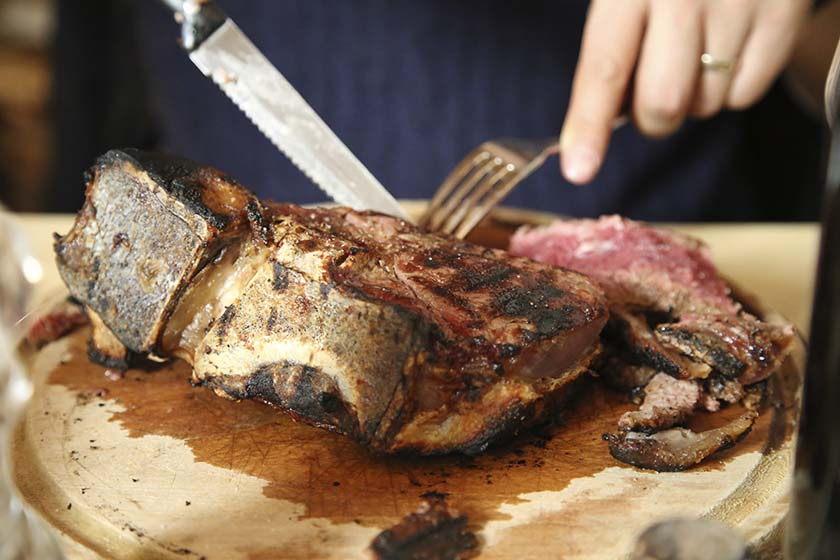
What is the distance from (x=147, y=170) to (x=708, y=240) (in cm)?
214

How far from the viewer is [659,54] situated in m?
2.57

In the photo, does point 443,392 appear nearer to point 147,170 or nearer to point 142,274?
point 142,274

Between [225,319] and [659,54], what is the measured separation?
5.19 feet

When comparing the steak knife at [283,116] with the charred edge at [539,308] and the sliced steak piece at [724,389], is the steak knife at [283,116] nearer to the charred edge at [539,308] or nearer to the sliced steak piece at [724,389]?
the charred edge at [539,308]

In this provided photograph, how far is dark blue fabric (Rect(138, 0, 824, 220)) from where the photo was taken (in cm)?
346

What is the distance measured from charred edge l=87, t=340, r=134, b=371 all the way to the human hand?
139 cm

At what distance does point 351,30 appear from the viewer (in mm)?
3463

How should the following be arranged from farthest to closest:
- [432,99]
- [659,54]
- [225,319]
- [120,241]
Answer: [432,99] < [659,54] < [120,241] < [225,319]

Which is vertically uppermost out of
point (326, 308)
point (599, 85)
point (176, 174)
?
point (599, 85)

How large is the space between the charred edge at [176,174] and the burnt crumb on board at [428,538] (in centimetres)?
69

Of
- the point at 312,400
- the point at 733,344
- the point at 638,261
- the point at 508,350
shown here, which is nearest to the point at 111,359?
the point at 312,400

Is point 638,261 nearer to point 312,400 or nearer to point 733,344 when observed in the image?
point 733,344

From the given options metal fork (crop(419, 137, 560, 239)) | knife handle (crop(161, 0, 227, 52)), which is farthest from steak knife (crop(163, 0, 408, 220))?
metal fork (crop(419, 137, 560, 239))

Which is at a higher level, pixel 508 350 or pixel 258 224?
pixel 258 224
